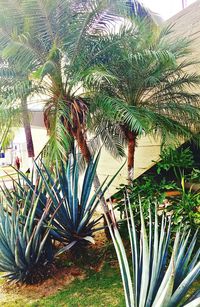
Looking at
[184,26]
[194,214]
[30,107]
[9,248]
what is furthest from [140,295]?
[184,26]

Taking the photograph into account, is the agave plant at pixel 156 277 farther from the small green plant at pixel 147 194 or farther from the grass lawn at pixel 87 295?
the small green plant at pixel 147 194

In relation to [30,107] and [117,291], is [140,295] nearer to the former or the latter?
[117,291]

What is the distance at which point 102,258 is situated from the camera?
432 centimetres

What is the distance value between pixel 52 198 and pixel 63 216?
0.33 m

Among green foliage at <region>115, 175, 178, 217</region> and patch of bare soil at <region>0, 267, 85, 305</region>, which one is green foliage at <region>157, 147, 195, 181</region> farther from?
patch of bare soil at <region>0, 267, 85, 305</region>

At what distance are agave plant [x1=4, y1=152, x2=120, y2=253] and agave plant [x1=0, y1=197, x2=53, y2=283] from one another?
247 millimetres

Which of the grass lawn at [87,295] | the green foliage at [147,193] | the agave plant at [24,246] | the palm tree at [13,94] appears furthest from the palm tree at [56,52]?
the grass lawn at [87,295]

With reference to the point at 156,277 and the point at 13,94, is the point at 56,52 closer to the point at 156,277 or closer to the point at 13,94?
the point at 13,94

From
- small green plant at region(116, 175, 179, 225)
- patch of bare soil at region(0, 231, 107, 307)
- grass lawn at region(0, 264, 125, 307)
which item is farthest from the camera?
small green plant at region(116, 175, 179, 225)

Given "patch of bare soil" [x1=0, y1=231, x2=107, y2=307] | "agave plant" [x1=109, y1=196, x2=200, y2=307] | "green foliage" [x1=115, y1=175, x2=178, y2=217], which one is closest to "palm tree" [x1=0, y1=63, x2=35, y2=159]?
"green foliage" [x1=115, y1=175, x2=178, y2=217]

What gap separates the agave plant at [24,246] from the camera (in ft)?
11.3

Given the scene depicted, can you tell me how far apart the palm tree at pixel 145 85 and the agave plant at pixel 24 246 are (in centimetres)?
207

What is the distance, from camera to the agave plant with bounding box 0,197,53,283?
11.3 feet

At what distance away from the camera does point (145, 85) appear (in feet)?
17.3
